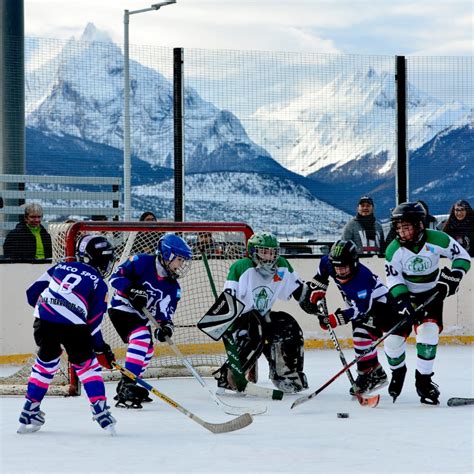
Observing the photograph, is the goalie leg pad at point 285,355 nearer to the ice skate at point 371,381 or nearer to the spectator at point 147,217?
the ice skate at point 371,381

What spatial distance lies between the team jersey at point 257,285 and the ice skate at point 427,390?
86cm

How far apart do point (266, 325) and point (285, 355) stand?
187mm

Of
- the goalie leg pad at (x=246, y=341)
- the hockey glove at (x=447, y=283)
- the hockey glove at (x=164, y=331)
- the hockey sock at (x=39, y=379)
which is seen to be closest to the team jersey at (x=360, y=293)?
the hockey glove at (x=447, y=283)

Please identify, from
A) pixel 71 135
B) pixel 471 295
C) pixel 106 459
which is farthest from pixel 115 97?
pixel 106 459

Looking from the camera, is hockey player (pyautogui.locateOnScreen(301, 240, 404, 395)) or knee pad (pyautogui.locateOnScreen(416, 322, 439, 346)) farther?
hockey player (pyautogui.locateOnScreen(301, 240, 404, 395))

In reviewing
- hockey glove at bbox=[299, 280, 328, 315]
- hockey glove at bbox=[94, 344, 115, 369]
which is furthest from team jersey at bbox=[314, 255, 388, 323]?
hockey glove at bbox=[94, 344, 115, 369]

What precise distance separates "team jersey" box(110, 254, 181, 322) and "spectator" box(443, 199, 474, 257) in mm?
3416

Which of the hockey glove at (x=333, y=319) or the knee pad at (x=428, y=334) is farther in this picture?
the hockey glove at (x=333, y=319)

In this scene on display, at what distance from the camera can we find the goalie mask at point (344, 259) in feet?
18.4

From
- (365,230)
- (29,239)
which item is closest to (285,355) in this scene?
(29,239)

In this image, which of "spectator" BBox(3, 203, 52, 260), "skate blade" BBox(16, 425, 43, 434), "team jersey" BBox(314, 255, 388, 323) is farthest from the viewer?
"spectator" BBox(3, 203, 52, 260)

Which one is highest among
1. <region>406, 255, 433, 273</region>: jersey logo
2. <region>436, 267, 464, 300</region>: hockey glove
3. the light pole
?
the light pole

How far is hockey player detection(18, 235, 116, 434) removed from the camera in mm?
4617

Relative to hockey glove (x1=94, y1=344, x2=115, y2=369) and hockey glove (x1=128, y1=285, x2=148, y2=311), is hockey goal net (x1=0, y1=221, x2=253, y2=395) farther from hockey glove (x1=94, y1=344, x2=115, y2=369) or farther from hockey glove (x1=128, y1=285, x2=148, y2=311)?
hockey glove (x1=94, y1=344, x2=115, y2=369)
